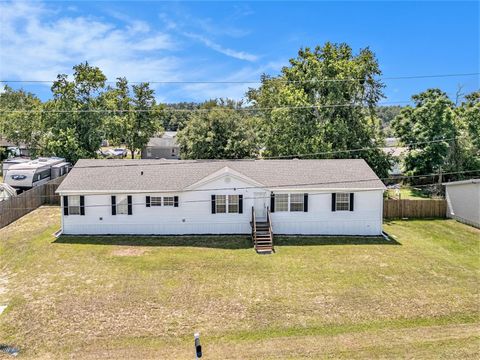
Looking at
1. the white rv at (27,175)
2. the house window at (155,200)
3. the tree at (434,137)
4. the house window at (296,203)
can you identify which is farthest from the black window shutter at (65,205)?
the tree at (434,137)

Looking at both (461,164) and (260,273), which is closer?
(260,273)

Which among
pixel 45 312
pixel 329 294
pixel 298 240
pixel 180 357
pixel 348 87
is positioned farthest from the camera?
pixel 348 87

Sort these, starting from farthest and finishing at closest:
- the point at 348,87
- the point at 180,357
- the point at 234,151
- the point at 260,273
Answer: the point at 234,151 → the point at 348,87 → the point at 260,273 → the point at 180,357

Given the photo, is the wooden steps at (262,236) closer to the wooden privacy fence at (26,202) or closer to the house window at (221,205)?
the house window at (221,205)

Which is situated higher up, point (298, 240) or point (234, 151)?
point (234, 151)

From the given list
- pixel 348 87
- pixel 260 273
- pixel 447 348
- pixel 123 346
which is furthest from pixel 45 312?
pixel 348 87

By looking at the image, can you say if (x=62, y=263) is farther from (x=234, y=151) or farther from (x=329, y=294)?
(x=234, y=151)

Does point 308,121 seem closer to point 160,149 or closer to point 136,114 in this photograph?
point 136,114
